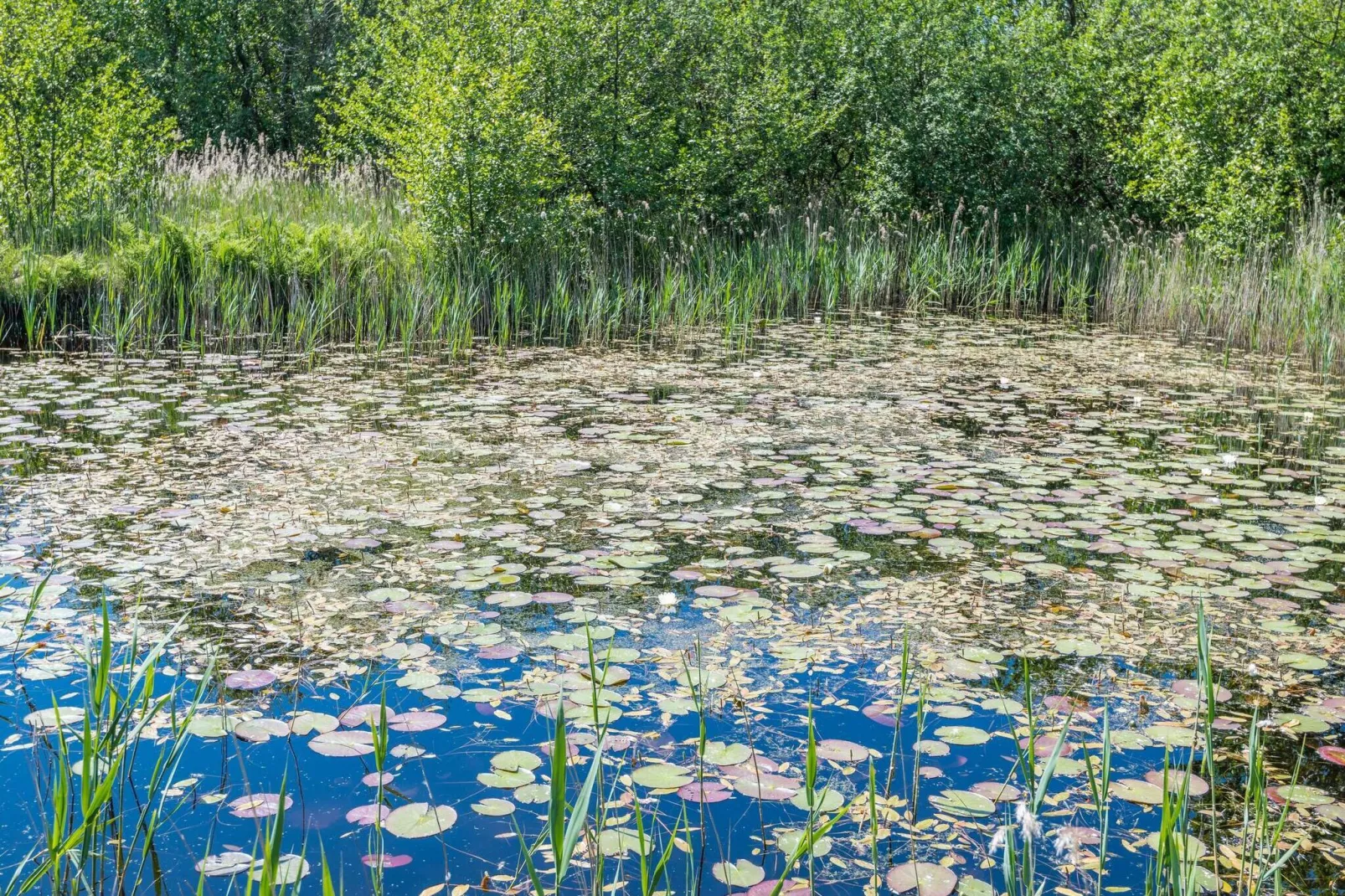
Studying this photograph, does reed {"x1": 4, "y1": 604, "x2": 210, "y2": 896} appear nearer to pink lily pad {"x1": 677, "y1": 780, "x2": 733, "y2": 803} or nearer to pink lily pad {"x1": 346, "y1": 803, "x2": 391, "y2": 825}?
pink lily pad {"x1": 346, "y1": 803, "x2": 391, "y2": 825}

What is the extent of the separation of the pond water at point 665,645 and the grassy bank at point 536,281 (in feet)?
6.31

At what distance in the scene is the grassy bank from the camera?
24.7 ft

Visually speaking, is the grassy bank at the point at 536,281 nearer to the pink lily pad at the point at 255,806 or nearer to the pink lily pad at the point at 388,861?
the pink lily pad at the point at 255,806

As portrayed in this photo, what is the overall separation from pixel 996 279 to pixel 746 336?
3.95 metres

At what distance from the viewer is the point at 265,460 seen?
462 centimetres

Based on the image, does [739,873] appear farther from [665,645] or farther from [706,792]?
[665,645]

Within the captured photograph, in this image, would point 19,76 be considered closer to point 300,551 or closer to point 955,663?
point 300,551

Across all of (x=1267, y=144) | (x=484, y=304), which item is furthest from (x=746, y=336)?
(x=1267, y=144)

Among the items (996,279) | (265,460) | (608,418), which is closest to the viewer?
(265,460)

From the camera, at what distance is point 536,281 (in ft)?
29.3

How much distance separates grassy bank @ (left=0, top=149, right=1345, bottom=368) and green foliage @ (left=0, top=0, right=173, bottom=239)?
14.3 inches

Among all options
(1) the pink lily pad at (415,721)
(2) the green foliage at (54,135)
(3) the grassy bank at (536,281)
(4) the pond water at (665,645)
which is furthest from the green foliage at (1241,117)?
(1) the pink lily pad at (415,721)

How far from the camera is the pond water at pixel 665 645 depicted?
2041 mm

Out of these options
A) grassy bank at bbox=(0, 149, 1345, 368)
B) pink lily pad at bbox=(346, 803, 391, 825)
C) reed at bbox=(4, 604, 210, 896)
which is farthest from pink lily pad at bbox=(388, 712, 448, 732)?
grassy bank at bbox=(0, 149, 1345, 368)
